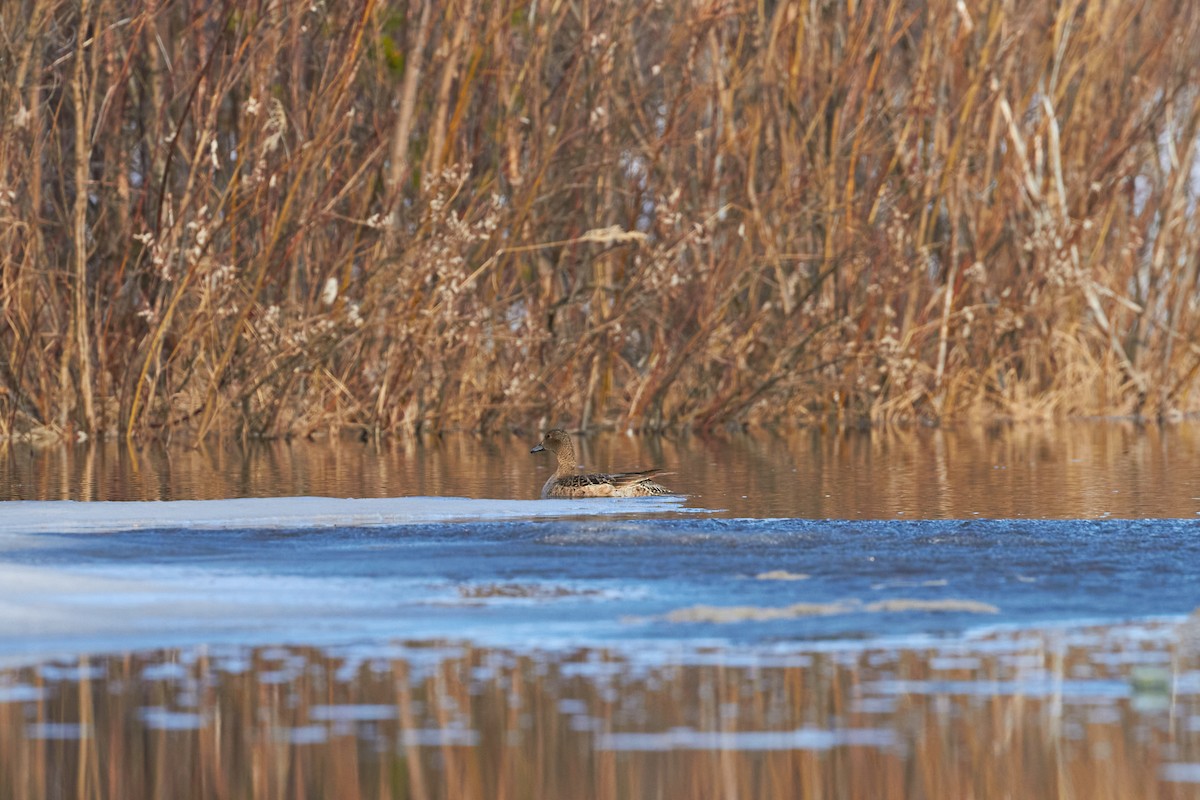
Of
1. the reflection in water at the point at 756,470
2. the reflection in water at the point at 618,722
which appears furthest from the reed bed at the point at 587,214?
the reflection in water at the point at 618,722

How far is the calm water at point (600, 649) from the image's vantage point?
175 inches

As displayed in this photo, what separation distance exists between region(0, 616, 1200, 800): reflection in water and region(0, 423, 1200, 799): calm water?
0.04ft

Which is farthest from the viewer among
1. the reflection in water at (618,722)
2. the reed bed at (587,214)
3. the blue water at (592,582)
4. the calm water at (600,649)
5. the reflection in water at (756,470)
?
the reed bed at (587,214)

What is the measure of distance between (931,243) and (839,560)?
12.7 m

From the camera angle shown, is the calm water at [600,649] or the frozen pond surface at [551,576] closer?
the calm water at [600,649]

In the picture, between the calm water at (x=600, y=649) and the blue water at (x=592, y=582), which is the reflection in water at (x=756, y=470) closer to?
the calm water at (x=600, y=649)

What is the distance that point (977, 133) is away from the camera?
770 inches

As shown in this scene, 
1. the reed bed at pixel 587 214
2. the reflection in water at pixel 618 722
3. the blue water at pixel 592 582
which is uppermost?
the reed bed at pixel 587 214

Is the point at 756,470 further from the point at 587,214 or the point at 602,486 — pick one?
the point at 587,214

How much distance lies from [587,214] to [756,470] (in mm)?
5766

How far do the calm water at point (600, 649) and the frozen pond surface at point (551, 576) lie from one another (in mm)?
22

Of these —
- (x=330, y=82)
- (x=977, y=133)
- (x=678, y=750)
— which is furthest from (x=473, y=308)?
(x=678, y=750)

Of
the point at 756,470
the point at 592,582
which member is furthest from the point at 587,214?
the point at 592,582

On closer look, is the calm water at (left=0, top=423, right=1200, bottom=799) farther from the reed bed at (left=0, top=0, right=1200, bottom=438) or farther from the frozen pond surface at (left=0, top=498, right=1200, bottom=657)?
the reed bed at (left=0, top=0, right=1200, bottom=438)
